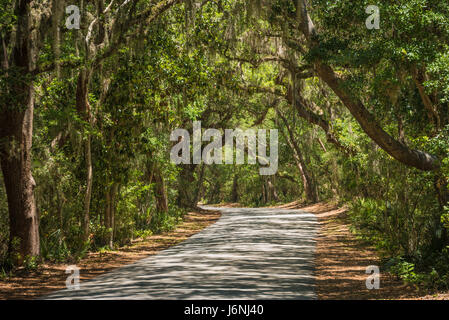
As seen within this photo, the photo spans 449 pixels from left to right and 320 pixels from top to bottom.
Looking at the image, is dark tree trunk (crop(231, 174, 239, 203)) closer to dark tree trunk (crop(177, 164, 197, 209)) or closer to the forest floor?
dark tree trunk (crop(177, 164, 197, 209))

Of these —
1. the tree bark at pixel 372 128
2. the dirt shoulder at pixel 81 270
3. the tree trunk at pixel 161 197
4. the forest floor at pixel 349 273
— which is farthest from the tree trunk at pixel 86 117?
the tree trunk at pixel 161 197

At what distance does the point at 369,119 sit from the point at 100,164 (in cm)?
734

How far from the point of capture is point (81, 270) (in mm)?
12336

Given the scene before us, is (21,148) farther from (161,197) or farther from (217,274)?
(161,197)

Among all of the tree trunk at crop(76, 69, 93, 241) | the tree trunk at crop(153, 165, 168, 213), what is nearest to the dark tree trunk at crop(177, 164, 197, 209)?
the tree trunk at crop(153, 165, 168, 213)

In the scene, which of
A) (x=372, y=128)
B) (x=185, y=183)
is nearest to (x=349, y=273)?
(x=372, y=128)

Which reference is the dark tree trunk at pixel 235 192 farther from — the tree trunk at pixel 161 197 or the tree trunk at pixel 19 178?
the tree trunk at pixel 19 178

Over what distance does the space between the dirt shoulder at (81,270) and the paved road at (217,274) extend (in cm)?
52

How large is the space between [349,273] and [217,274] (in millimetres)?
2710

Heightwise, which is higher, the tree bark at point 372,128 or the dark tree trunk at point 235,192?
the tree bark at point 372,128

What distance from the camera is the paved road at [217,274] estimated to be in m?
8.62

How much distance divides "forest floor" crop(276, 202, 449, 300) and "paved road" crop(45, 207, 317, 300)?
274 millimetres
